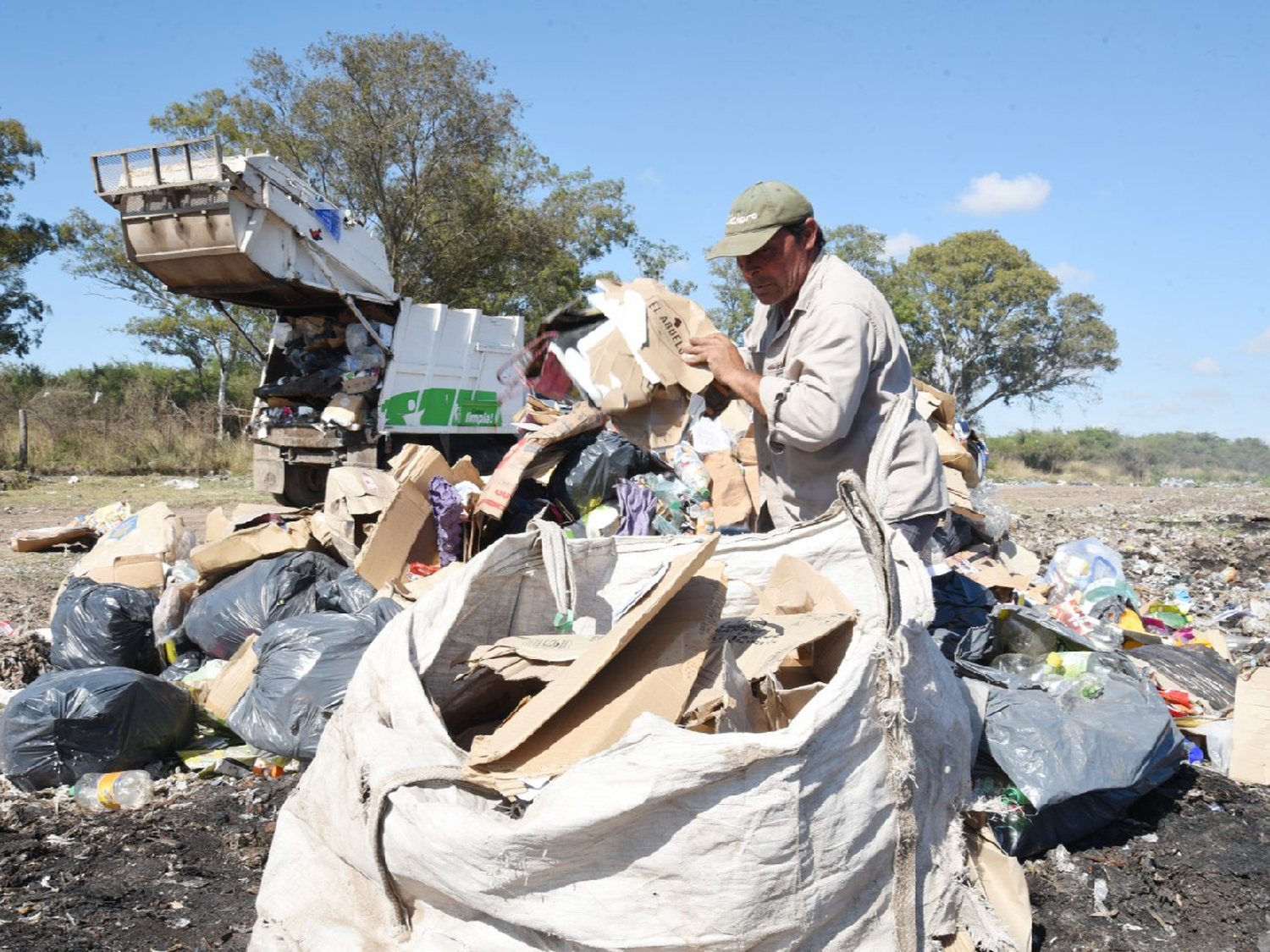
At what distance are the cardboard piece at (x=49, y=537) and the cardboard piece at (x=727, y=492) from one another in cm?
587

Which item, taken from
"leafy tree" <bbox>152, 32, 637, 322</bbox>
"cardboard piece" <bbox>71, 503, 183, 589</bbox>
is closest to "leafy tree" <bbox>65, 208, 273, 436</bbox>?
"leafy tree" <bbox>152, 32, 637, 322</bbox>

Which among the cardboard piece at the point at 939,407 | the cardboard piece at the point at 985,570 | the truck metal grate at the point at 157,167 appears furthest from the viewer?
the truck metal grate at the point at 157,167

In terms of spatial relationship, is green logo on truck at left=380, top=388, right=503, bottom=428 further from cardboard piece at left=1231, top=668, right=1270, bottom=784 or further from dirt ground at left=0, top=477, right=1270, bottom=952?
cardboard piece at left=1231, top=668, right=1270, bottom=784

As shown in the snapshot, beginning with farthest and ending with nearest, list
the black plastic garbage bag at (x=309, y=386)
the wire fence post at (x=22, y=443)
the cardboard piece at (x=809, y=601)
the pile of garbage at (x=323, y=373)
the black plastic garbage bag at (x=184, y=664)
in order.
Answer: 1. the wire fence post at (x=22, y=443)
2. the black plastic garbage bag at (x=309, y=386)
3. the pile of garbage at (x=323, y=373)
4. the black plastic garbage bag at (x=184, y=664)
5. the cardboard piece at (x=809, y=601)

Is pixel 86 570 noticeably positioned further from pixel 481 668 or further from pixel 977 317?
pixel 977 317

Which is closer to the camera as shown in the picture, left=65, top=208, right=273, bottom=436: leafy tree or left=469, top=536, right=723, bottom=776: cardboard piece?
left=469, top=536, right=723, bottom=776: cardboard piece

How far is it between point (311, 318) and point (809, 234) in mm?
8031

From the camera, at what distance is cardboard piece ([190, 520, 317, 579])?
4160mm

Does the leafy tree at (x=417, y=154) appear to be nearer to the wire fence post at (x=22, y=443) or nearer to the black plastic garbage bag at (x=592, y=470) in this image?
the wire fence post at (x=22, y=443)

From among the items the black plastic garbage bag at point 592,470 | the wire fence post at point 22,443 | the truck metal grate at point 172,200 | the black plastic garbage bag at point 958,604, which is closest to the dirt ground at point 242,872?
the black plastic garbage bag at point 958,604

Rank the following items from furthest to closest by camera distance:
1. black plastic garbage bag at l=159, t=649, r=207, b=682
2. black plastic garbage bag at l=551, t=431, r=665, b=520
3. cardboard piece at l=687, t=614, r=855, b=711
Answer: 1. black plastic garbage bag at l=551, t=431, r=665, b=520
2. black plastic garbage bag at l=159, t=649, r=207, b=682
3. cardboard piece at l=687, t=614, r=855, b=711

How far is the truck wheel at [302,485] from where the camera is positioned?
948cm

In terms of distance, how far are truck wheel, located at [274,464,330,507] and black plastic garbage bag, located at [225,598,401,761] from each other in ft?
21.8

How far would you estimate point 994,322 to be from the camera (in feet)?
89.9
